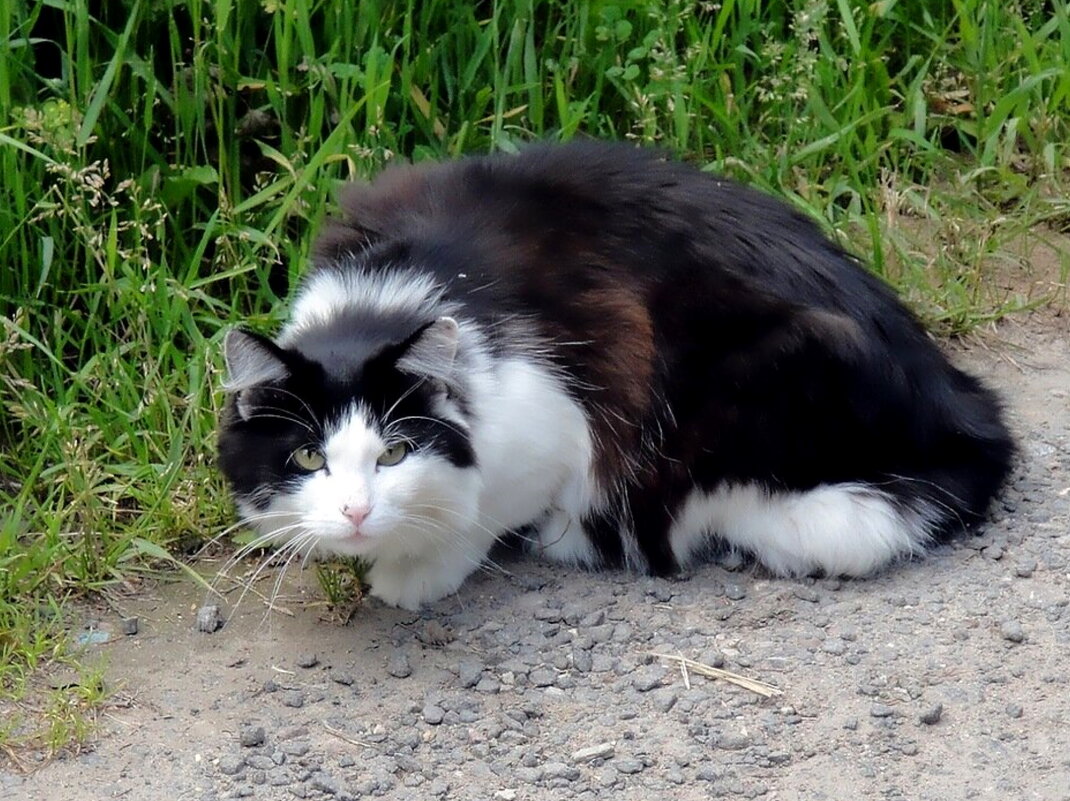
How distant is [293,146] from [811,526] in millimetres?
1809

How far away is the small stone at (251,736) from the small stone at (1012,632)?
1579 millimetres

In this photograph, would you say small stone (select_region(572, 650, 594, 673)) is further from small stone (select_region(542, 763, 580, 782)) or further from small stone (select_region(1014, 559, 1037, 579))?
small stone (select_region(1014, 559, 1037, 579))

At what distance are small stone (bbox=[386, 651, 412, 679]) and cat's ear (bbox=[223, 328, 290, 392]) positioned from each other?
0.68 m

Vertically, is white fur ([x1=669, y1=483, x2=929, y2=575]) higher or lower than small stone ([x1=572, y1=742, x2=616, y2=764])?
higher

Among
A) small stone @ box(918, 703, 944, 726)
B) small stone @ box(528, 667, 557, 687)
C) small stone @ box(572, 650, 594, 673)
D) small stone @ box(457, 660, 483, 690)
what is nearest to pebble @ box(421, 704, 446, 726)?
small stone @ box(457, 660, 483, 690)

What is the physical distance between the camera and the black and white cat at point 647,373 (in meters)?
3.42

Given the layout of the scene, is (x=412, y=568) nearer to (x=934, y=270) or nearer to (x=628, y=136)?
(x=628, y=136)

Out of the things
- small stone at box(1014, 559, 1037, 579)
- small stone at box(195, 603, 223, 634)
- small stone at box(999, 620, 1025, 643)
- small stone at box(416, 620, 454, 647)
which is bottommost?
small stone at box(195, 603, 223, 634)

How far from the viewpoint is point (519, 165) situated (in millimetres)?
3703

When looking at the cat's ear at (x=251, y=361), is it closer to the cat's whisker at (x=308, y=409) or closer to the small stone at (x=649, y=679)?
the cat's whisker at (x=308, y=409)

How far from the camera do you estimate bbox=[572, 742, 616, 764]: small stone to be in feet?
9.85

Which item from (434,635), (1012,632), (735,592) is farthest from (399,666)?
(1012,632)

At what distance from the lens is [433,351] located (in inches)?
122

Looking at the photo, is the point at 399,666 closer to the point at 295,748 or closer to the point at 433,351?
the point at 295,748
